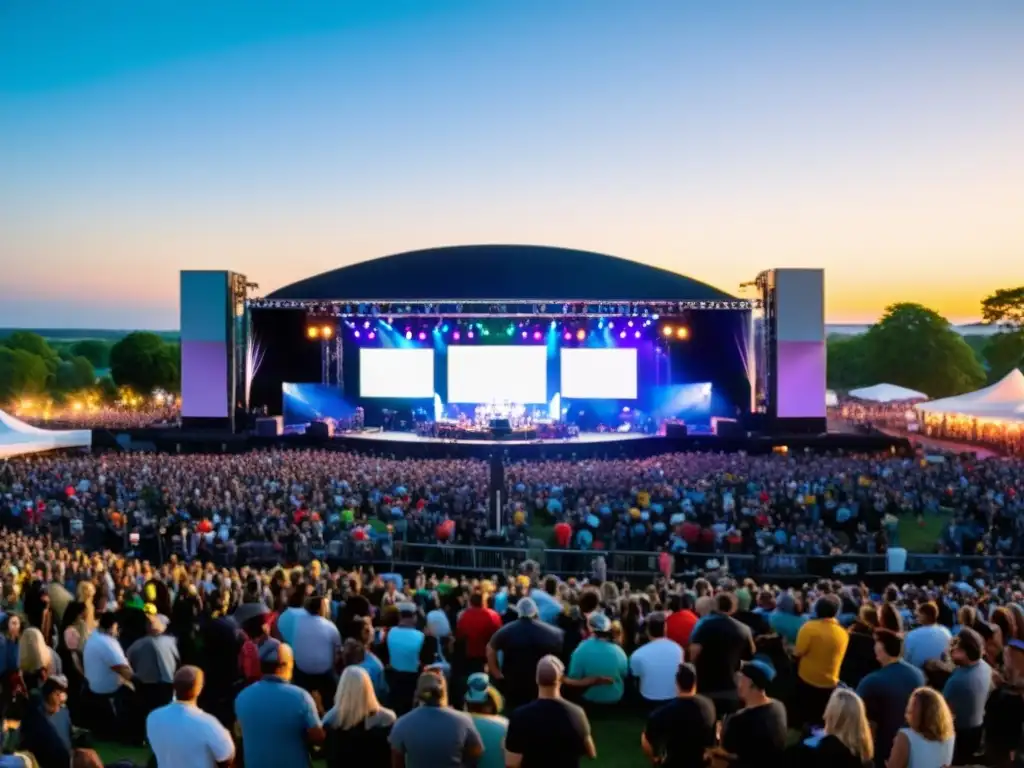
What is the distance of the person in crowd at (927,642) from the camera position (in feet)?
16.9

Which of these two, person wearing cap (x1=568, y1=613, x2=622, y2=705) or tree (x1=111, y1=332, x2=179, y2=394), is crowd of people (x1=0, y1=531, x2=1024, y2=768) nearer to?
person wearing cap (x1=568, y1=613, x2=622, y2=705)

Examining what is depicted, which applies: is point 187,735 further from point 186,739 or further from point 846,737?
point 846,737

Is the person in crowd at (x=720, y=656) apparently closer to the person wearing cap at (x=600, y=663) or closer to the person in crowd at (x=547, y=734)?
the person wearing cap at (x=600, y=663)

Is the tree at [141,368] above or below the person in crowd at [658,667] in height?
above

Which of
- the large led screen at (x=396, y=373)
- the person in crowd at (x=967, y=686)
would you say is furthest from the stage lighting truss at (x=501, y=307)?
the person in crowd at (x=967, y=686)

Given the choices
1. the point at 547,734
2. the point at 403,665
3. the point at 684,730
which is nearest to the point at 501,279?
the point at 403,665

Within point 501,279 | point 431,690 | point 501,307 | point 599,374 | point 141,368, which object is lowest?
point 431,690

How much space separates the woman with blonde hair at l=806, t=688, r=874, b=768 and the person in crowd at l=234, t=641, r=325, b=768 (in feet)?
6.60

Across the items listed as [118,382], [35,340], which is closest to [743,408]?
[118,382]

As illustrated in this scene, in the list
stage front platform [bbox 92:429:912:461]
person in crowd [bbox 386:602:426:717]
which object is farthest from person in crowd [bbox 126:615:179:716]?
stage front platform [bbox 92:429:912:461]

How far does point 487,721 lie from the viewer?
375cm

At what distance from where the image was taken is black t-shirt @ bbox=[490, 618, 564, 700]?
487 cm

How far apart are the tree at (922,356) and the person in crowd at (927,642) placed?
5390cm

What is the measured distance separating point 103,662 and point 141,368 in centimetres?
5729
